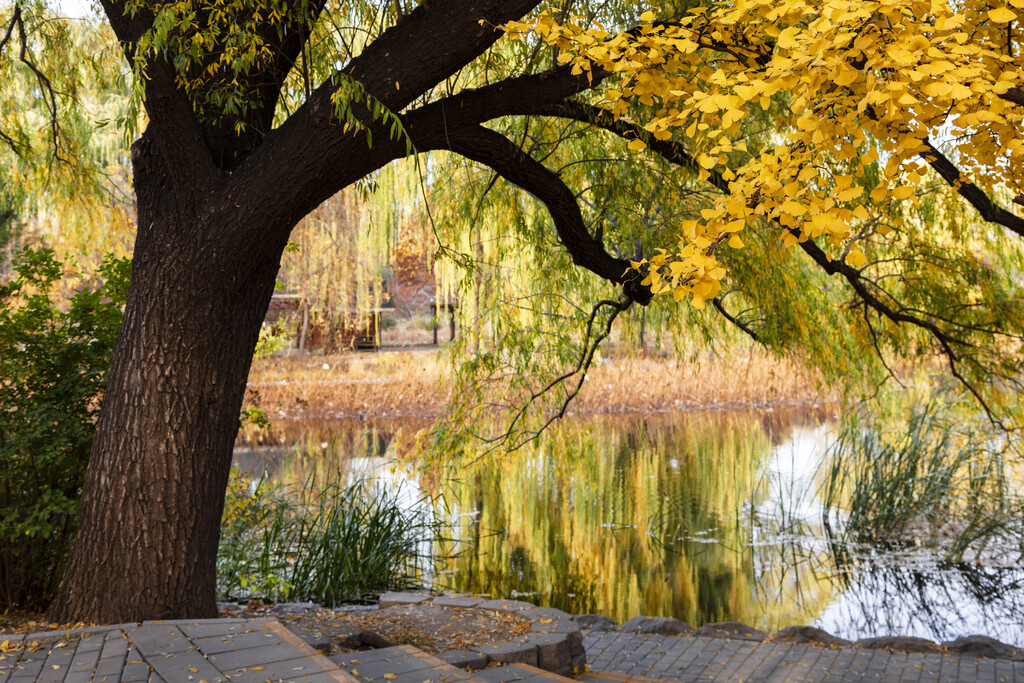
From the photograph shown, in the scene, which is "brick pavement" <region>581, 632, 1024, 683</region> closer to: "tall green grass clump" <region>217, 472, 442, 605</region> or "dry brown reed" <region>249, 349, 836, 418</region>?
"tall green grass clump" <region>217, 472, 442, 605</region>

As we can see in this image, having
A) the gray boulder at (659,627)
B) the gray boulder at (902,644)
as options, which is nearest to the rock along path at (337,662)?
the gray boulder at (902,644)

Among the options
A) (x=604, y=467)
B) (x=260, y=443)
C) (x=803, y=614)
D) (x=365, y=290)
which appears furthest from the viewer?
(x=365, y=290)

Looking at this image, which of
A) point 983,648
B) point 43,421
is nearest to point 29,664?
point 43,421

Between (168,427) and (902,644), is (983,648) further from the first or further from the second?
(168,427)

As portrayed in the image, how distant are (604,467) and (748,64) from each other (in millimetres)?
8137

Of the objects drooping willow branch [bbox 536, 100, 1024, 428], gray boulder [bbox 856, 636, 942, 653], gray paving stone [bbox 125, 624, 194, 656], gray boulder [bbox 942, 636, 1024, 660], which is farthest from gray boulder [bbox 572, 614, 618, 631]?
gray paving stone [bbox 125, 624, 194, 656]

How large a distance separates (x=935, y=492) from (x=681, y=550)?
2.29 meters

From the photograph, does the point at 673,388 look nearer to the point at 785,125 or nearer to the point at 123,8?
the point at 785,125

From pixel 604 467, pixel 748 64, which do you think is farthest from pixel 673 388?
pixel 748 64

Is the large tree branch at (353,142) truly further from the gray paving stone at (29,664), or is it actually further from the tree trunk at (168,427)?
the gray paving stone at (29,664)

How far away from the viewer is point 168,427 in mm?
3859

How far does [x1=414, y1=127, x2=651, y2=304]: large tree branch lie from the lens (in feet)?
14.9

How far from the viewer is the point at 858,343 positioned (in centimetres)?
655

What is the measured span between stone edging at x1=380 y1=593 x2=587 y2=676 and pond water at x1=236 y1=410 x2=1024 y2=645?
176 centimetres
